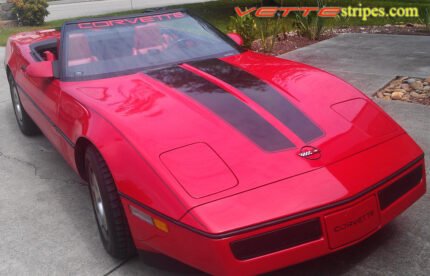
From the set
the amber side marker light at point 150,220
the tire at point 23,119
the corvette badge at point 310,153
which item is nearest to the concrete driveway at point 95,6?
the tire at point 23,119

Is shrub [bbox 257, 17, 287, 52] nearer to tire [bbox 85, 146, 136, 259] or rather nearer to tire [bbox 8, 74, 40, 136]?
tire [bbox 8, 74, 40, 136]

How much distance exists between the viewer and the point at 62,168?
4215mm

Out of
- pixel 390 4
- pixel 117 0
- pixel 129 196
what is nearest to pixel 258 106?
pixel 129 196

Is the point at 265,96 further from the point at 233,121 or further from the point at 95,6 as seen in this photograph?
the point at 95,6

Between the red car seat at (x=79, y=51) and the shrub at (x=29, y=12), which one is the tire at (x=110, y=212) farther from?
the shrub at (x=29, y=12)

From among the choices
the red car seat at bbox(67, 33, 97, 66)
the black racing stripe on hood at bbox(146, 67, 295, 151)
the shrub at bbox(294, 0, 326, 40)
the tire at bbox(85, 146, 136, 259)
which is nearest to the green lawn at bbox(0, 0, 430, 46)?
the shrub at bbox(294, 0, 326, 40)

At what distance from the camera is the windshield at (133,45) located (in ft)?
11.2

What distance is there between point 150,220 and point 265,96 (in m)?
1.04

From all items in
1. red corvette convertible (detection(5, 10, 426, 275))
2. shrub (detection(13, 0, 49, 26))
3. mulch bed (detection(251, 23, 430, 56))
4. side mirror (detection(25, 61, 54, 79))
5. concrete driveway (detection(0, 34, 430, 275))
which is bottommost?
concrete driveway (detection(0, 34, 430, 275))

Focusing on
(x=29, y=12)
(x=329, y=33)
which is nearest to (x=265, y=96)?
(x=329, y=33)

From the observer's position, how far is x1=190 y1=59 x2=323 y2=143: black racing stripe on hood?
2498mm

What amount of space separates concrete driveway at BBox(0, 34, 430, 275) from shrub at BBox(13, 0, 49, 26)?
39.3 ft

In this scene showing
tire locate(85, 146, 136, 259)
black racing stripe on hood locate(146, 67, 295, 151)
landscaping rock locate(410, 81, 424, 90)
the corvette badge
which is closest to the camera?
the corvette badge

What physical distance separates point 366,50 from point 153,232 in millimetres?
6486
